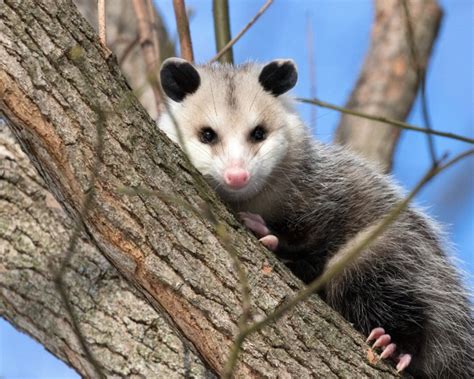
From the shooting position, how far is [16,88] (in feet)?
6.02

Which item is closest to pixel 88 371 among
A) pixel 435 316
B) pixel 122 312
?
pixel 122 312

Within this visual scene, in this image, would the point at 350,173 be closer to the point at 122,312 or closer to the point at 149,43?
the point at 122,312

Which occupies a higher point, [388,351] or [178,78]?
[178,78]

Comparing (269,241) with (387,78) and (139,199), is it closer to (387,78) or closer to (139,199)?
(139,199)

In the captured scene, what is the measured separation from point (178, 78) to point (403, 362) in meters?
1.17

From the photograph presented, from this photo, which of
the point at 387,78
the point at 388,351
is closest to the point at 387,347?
the point at 388,351

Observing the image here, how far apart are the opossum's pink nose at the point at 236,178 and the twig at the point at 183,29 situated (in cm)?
95

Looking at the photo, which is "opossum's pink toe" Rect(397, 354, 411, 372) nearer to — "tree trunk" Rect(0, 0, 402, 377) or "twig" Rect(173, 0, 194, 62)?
"tree trunk" Rect(0, 0, 402, 377)

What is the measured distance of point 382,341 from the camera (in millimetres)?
2252

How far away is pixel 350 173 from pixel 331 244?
13.8 inches

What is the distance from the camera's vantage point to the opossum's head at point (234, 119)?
2.39 metres

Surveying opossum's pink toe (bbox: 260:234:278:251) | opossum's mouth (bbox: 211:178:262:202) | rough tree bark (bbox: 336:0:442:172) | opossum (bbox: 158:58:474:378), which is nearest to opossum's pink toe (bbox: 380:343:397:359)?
opossum (bbox: 158:58:474:378)

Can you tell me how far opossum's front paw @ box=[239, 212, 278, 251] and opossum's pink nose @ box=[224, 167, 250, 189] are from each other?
122 millimetres

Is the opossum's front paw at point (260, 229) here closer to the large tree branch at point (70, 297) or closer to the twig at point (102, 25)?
the large tree branch at point (70, 297)
